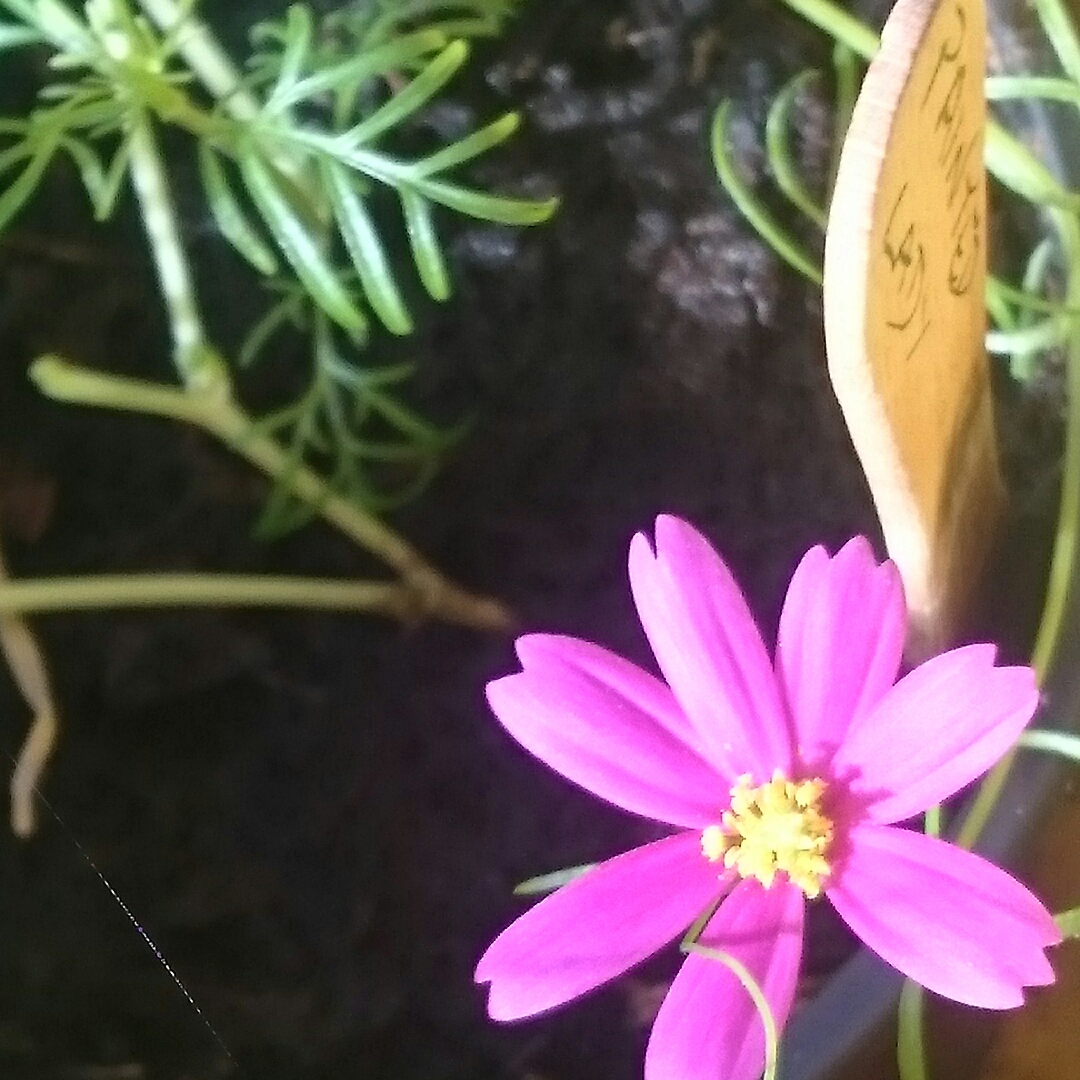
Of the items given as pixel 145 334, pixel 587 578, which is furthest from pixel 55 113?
pixel 587 578

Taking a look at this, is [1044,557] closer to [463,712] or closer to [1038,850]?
[1038,850]

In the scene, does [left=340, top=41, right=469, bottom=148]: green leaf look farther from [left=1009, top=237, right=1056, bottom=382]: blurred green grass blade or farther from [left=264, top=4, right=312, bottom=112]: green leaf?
[left=1009, top=237, right=1056, bottom=382]: blurred green grass blade

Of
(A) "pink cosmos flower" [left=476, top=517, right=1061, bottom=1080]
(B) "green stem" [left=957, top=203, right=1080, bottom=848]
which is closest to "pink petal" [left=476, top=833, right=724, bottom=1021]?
(A) "pink cosmos flower" [left=476, top=517, right=1061, bottom=1080]

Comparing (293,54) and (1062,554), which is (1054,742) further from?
(293,54)

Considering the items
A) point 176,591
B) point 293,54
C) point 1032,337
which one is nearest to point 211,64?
point 293,54

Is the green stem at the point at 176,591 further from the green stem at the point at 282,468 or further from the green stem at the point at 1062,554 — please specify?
the green stem at the point at 1062,554

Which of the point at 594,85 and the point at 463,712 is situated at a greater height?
the point at 594,85
